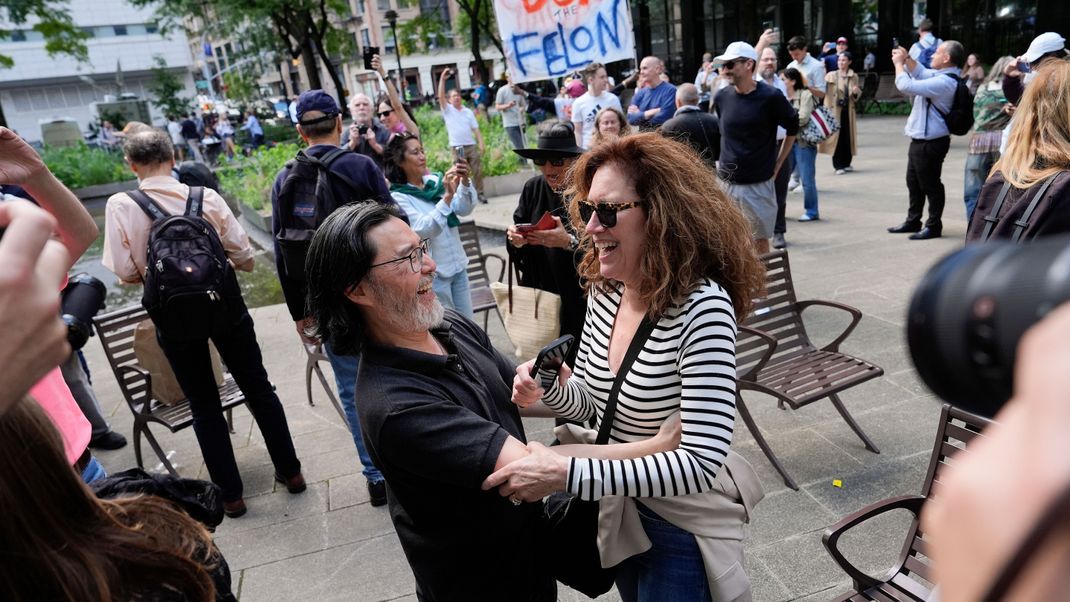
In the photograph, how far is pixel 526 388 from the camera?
77.0 inches

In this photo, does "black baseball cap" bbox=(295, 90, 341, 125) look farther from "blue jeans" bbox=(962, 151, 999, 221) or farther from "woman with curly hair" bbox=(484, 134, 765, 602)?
"blue jeans" bbox=(962, 151, 999, 221)

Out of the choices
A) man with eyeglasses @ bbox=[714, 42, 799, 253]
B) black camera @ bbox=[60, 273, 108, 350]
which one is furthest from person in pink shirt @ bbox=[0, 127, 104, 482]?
man with eyeglasses @ bbox=[714, 42, 799, 253]

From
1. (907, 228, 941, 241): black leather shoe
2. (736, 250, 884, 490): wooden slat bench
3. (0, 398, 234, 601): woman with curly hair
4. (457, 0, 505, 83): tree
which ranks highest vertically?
(457, 0, 505, 83): tree

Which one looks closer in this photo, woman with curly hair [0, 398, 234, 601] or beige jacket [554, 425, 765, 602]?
woman with curly hair [0, 398, 234, 601]

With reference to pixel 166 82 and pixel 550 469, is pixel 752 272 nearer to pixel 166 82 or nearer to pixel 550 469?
pixel 550 469

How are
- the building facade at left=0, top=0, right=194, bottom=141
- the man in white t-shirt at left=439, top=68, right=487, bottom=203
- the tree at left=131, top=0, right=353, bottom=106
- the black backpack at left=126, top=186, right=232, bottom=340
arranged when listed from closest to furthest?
the black backpack at left=126, top=186, right=232, bottom=340
the man in white t-shirt at left=439, top=68, right=487, bottom=203
the tree at left=131, top=0, right=353, bottom=106
the building facade at left=0, top=0, right=194, bottom=141

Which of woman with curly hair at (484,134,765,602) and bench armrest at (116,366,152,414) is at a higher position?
woman with curly hair at (484,134,765,602)

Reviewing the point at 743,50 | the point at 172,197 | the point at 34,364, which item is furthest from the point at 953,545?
the point at 743,50

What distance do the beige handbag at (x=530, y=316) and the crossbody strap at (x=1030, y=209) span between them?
213cm

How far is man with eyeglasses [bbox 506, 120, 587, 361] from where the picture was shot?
3.81 m

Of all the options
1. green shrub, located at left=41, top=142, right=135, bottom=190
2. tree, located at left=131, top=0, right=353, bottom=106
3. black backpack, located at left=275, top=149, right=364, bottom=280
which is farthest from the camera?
tree, located at left=131, top=0, right=353, bottom=106

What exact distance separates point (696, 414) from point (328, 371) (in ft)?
15.2

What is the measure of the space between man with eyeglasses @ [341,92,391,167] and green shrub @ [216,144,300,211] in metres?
5.79

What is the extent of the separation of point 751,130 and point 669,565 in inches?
200
